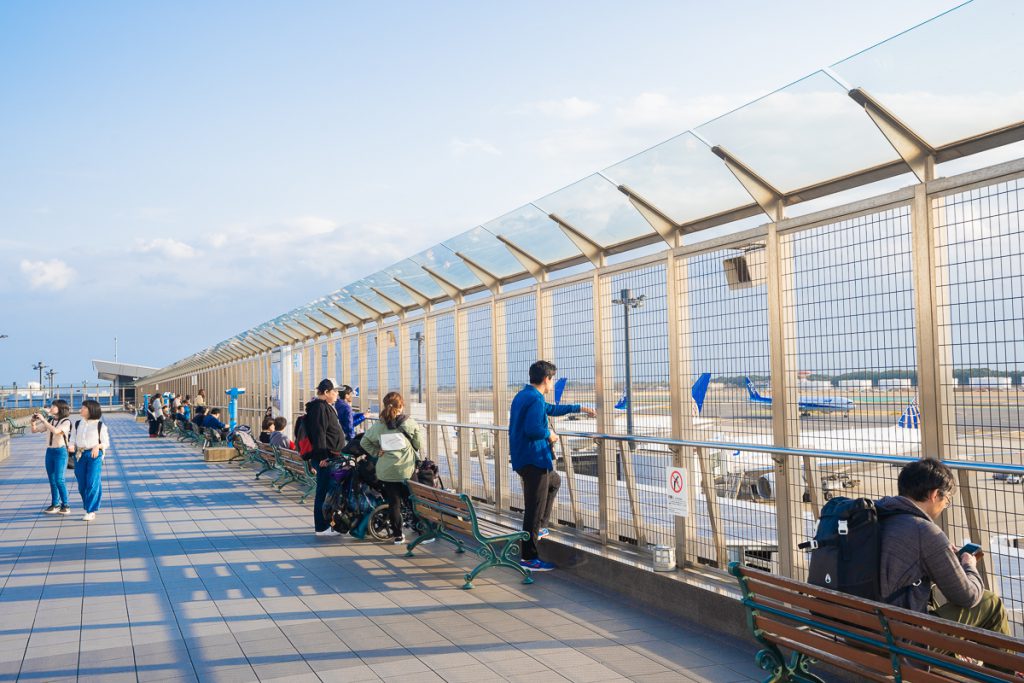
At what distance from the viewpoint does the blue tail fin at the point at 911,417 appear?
15.0ft

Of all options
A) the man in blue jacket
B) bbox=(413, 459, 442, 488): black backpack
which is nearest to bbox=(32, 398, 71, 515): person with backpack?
bbox=(413, 459, 442, 488): black backpack

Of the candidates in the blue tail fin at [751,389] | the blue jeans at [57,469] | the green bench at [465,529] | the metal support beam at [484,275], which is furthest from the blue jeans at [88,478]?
the blue tail fin at [751,389]

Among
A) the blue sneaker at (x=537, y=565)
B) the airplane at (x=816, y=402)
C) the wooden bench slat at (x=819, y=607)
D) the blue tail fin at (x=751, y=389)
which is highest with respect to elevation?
the blue tail fin at (x=751, y=389)

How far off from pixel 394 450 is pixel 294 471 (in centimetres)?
529

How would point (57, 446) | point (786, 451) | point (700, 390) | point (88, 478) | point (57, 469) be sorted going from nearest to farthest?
point (786, 451), point (700, 390), point (88, 478), point (57, 446), point (57, 469)

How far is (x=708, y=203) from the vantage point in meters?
6.11

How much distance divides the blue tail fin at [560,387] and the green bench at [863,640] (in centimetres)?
384

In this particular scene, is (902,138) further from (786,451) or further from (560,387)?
(560,387)

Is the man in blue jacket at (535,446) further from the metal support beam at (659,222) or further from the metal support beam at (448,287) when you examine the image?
the metal support beam at (448,287)

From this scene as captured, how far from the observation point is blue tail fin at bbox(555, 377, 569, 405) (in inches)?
309

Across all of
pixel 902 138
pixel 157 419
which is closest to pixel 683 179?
pixel 902 138

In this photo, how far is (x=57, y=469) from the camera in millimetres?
11070

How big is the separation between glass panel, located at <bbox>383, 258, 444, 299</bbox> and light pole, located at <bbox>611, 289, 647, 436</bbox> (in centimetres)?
366

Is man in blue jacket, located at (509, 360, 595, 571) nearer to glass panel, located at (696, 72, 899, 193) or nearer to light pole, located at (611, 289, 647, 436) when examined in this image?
light pole, located at (611, 289, 647, 436)
